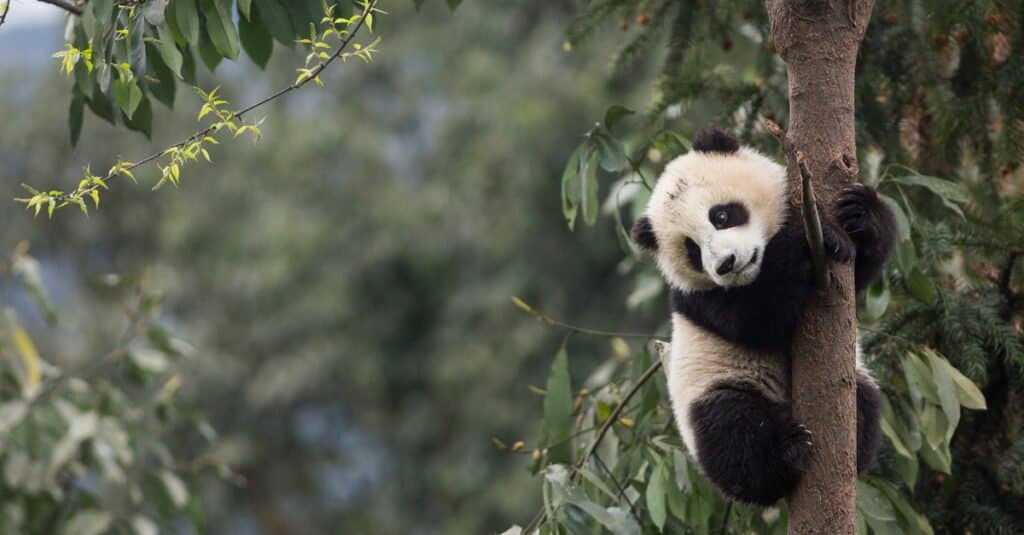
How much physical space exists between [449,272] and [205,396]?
129 inches

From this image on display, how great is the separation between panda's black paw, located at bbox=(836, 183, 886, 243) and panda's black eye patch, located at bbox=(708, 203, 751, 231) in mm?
255

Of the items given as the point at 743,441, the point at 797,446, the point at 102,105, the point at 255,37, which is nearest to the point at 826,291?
the point at 797,446

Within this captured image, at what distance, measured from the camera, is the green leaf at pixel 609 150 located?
3128mm

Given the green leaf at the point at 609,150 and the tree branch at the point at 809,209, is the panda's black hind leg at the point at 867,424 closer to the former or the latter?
the tree branch at the point at 809,209

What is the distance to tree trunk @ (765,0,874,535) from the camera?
2.39m

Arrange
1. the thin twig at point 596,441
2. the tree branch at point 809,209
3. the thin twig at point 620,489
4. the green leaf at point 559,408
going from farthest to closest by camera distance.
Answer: the green leaf at point 559,408 < the thin twig at point 620,489 < the thin twig at point 596,441 < the tree branch at point 809,209

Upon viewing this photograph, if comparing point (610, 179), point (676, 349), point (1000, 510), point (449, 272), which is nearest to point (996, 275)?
point (1000, 510)

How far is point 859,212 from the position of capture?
2.55 metres

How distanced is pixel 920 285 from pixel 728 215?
2.01 feet

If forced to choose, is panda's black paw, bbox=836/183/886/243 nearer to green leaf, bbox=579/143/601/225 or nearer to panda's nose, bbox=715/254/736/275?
panda's nose, bbox=715/254/736/275

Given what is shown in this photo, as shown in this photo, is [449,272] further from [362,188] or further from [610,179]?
[610,179]

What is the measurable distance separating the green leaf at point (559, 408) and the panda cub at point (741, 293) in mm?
482

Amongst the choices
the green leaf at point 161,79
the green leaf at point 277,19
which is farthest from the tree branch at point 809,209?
the green leaf at point 161,79

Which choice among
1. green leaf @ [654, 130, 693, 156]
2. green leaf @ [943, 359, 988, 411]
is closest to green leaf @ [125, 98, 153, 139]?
green leaf @ [654, 130, 693, 156]
